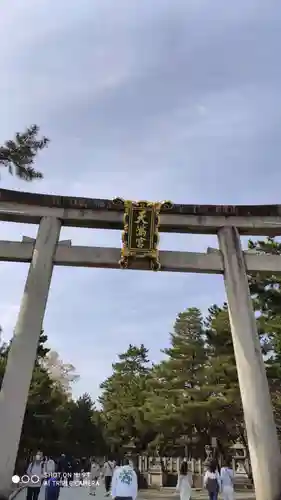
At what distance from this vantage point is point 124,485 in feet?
19.4

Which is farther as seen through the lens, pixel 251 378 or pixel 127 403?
pixel 127 403

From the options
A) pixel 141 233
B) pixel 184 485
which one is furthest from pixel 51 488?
pixel 141 233

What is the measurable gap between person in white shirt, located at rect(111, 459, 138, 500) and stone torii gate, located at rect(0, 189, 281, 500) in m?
4.34

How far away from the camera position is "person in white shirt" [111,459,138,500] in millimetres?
5906

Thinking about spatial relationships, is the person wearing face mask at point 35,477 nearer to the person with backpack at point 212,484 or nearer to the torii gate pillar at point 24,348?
the torii gate pillar at point 24,348

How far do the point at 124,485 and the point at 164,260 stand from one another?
21.8 feet

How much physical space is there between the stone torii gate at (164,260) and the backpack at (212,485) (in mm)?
1078

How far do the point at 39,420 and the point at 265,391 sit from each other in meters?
18.0

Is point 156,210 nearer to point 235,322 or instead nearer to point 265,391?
point 235,322

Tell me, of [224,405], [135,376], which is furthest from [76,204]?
[135,376]

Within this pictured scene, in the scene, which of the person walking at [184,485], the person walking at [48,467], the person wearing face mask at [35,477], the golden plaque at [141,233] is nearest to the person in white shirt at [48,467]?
the person walking at [48,467]

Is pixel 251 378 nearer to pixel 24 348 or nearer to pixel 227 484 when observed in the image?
pixel 227 484

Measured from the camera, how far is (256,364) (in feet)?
34.8

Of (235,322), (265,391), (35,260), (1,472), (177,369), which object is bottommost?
(1,472)
